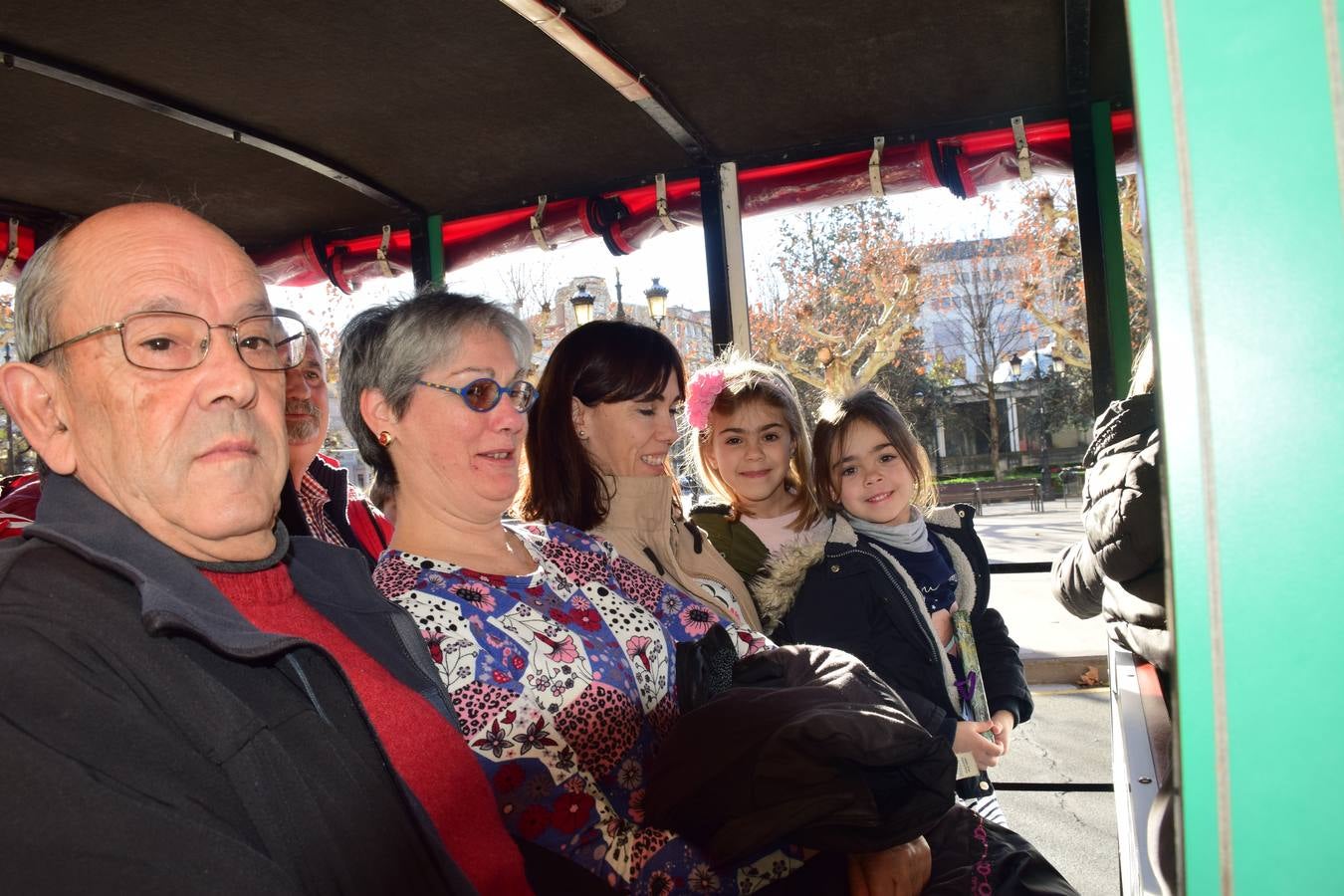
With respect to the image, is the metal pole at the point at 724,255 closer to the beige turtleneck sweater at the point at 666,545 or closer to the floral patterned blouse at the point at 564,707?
the beige turtleneck sweater at the point at 666,545

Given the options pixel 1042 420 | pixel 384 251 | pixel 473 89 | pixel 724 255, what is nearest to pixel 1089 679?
pixel 1042 420

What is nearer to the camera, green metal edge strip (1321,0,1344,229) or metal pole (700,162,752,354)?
green metal edge strip (1321,0,1344,229)

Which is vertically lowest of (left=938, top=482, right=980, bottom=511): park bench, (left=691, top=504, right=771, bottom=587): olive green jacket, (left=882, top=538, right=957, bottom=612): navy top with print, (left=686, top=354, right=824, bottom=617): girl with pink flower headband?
(left=938, top=482, right=980, bottom=511): park bench

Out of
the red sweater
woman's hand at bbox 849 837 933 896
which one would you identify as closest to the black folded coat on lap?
woman's hand at bbox 849 837 933 896

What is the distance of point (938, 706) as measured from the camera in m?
2.45

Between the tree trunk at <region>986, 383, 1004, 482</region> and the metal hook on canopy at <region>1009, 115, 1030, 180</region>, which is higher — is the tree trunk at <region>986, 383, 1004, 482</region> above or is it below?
below

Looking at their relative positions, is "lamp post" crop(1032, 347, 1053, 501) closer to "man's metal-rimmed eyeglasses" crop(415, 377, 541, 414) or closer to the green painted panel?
"man's metal-rimmed eyeglasses" crop(415, 377, 541, 414)

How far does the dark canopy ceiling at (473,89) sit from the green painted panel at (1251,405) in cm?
223

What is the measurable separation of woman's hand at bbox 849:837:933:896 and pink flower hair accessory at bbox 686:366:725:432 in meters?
1.61

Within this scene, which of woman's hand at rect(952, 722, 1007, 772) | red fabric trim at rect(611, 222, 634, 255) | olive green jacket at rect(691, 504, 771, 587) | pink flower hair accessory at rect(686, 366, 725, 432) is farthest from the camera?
red fabric trim at rect(611, 222, 634, 255)

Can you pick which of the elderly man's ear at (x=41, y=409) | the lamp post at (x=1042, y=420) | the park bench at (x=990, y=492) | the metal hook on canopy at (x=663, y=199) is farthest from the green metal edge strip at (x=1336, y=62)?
the park bench at (x=990, y=492)

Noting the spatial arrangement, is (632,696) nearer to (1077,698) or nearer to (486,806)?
(486,806)

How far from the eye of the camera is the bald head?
3.82 feet

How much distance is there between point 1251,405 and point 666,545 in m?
1.84
